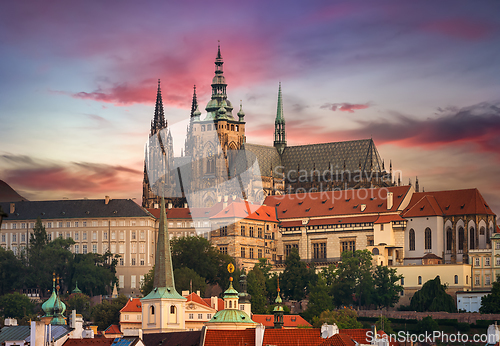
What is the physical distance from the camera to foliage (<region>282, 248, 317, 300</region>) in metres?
131

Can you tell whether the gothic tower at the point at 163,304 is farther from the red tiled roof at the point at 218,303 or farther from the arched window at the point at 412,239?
the arched window at the point at 412,239

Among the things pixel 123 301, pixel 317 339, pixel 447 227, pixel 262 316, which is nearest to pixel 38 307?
pixel 123 301

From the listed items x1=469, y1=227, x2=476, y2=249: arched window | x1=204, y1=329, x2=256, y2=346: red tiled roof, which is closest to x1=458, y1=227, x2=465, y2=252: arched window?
x1=469, y1=227, x2=476, y2=249: arched window

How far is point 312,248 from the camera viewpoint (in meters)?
146

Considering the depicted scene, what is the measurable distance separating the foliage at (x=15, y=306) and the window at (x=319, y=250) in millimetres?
35036

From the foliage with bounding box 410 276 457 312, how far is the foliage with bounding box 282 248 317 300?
12898 millimetres

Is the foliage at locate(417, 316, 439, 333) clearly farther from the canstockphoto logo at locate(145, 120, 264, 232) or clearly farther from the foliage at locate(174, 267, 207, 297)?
the canstockphoto logo at locate(145, 120, 264, 232)

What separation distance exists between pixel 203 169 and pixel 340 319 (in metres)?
61.2

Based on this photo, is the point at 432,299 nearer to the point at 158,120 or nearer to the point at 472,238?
the point at 472,238

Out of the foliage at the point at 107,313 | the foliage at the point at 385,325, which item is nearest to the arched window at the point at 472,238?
the foliage at the point at 385,325

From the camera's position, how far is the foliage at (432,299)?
4692 inches

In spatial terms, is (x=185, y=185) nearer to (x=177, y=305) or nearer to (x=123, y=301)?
(x=123, y=301)

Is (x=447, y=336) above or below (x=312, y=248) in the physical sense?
below

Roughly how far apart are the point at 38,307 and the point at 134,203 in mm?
25689
